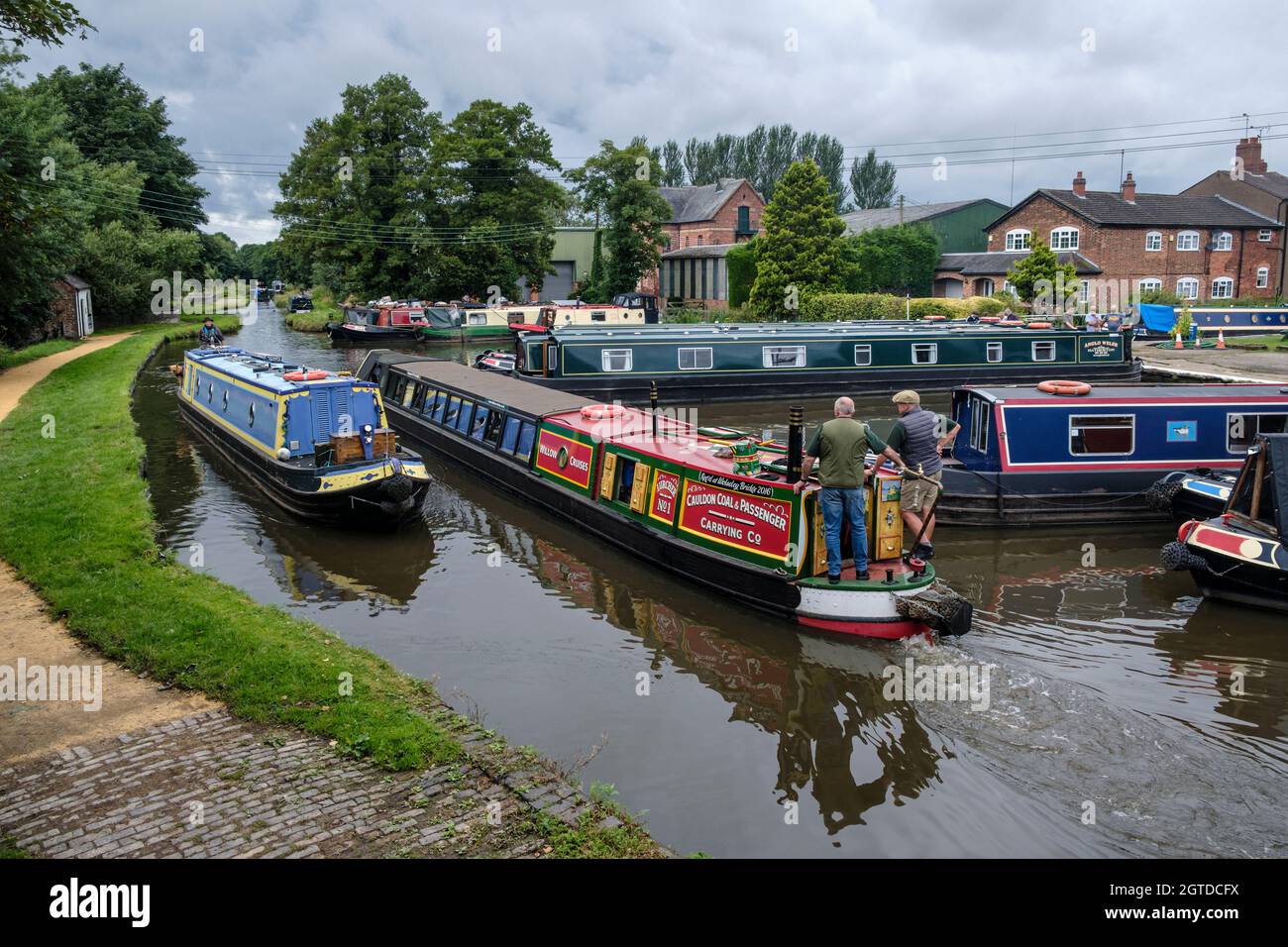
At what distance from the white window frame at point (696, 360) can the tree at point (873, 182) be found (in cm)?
7530

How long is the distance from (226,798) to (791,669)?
17.8ft

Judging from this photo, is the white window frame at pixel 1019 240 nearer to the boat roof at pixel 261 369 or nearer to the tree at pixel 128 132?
the boat roof at pixel 261 369

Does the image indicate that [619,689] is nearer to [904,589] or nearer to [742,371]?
[904,589]

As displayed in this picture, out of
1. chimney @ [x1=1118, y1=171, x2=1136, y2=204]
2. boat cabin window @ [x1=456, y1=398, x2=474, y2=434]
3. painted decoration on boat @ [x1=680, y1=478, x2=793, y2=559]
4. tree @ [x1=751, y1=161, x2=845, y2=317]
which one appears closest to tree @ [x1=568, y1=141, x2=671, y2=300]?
tree @ [x1=751, y1=161, x2=845, y2=317]

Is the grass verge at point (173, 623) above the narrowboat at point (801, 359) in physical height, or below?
below

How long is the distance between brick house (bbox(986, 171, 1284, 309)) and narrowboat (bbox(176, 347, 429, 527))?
128 ft

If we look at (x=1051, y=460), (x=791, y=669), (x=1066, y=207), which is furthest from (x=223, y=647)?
(x=1066, y=207)

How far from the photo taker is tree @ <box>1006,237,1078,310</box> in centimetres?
3850

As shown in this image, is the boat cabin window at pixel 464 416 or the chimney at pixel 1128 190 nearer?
the boat cabin window at pixel 464 416

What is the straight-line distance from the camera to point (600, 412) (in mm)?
14391

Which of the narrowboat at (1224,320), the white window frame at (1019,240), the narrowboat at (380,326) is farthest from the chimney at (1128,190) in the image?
the narrowboat at (380,326)

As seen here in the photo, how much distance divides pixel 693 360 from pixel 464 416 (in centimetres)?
920

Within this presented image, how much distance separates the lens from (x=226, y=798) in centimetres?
619

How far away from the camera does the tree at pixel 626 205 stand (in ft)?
164
